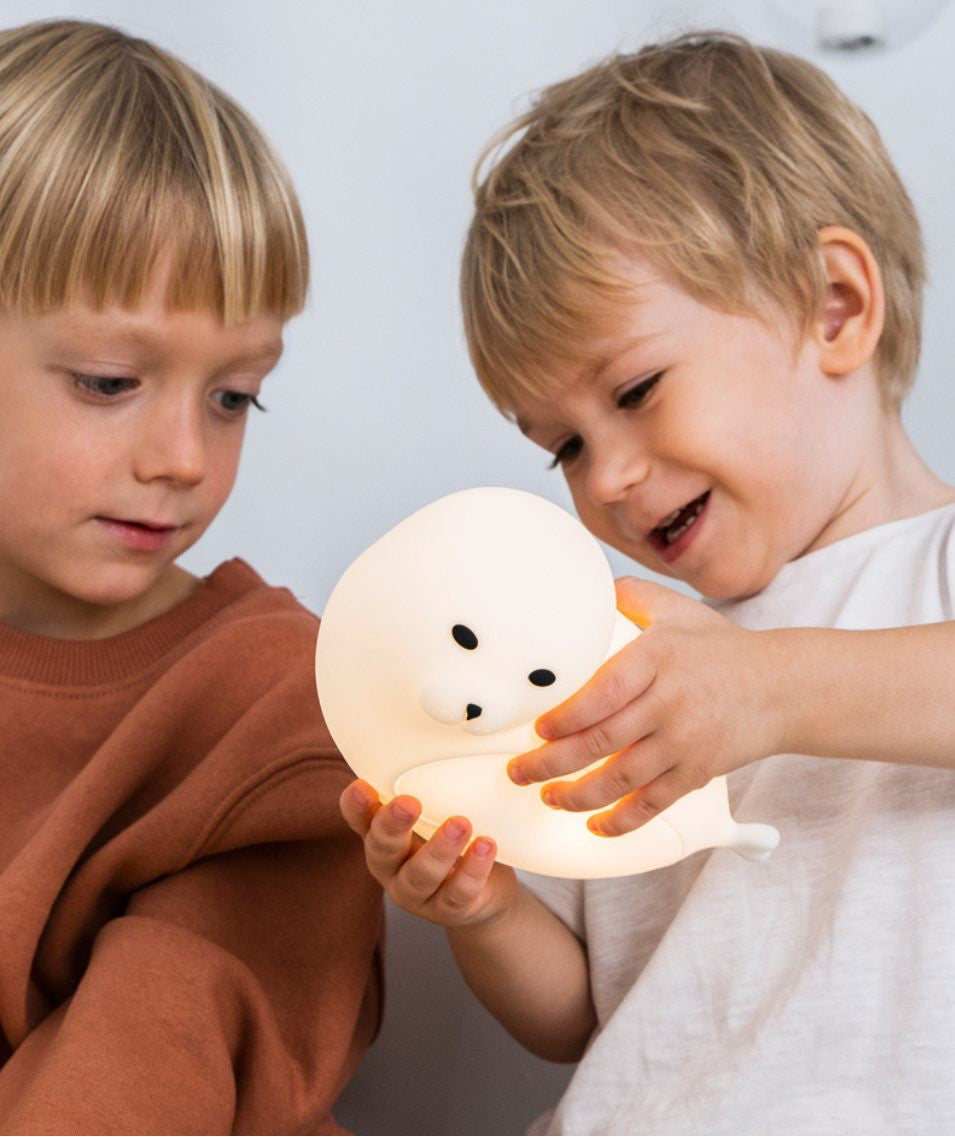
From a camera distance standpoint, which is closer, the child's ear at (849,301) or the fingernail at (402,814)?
the fingernail at (402,814)

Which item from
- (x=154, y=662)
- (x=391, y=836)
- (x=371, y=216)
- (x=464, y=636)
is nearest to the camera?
(x=464, y=636)

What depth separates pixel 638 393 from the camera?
1.04 m

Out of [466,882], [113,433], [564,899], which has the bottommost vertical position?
[564,899]

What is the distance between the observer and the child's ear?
1061mm

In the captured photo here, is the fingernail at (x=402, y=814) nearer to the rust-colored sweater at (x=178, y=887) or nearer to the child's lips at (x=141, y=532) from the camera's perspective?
the rust-colored sweater at (x=178, y=887)

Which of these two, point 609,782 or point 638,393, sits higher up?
point 638,393

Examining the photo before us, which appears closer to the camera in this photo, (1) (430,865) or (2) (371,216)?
(1) (430,865)

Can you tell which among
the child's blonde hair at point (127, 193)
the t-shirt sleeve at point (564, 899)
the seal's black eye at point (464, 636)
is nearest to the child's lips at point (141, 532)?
the child's blonde hair at point (127, 193)

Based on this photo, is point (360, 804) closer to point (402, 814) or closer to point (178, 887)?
point (402, 814)

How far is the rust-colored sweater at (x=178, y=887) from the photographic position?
955 millimetres

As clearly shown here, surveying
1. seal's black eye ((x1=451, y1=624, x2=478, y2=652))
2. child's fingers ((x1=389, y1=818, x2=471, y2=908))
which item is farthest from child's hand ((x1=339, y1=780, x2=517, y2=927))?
seal's black eye ((x1=451, y1=624, x2=478, y2=652))

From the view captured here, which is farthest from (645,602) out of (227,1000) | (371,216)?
(371,216)

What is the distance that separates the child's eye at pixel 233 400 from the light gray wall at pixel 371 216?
1.20 feet

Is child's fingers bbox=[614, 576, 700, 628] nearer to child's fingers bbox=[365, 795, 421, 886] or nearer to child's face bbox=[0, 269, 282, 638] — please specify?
child's fingers bbox=[365, 795, 421, 886]
